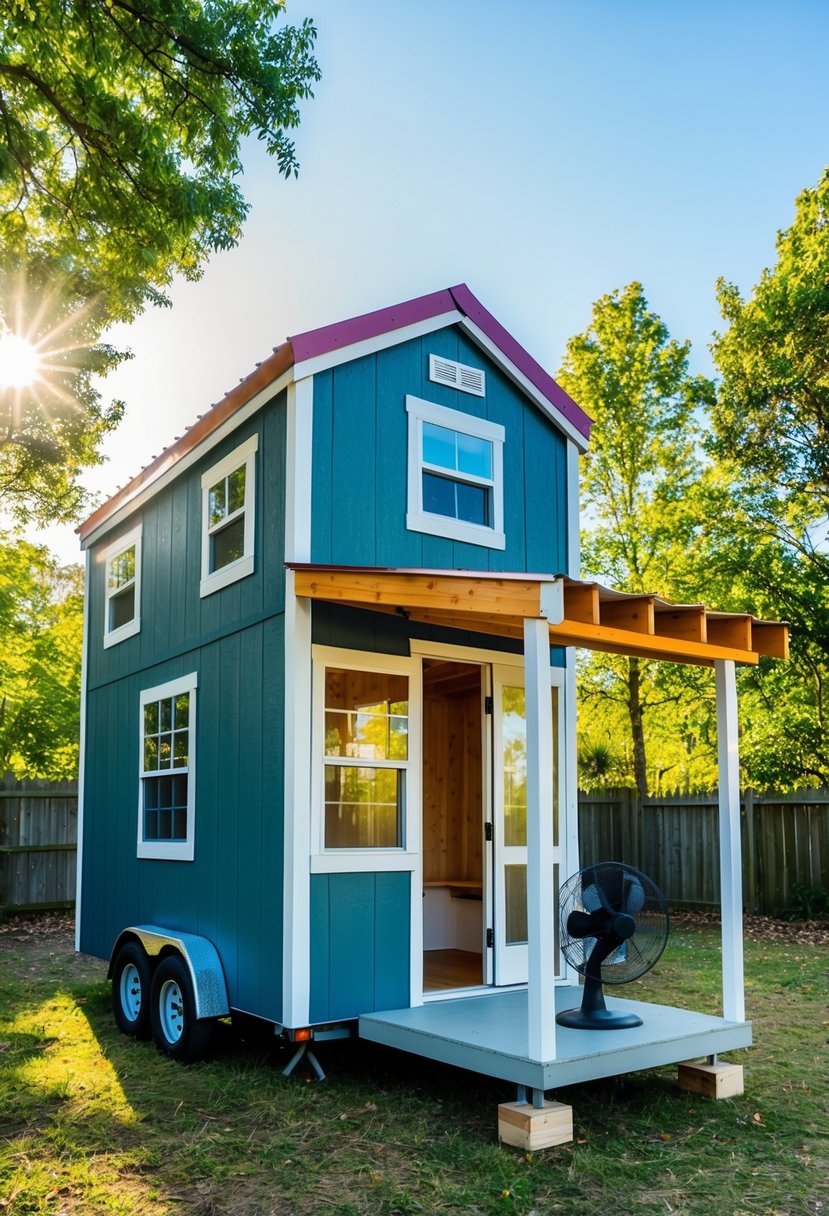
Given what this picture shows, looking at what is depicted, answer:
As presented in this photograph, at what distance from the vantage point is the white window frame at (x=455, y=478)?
6.91 m

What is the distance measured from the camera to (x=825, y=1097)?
556 cm

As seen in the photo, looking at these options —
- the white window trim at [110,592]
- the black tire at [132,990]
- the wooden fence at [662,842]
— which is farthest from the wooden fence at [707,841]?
the black tire at [132,990]

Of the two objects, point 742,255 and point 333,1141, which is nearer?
point 333,1141

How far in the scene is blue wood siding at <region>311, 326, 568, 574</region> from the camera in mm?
6469

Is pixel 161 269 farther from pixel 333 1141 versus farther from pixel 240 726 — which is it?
pixel 333 1141

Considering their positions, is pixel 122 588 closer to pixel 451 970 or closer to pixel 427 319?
pixel 427 319

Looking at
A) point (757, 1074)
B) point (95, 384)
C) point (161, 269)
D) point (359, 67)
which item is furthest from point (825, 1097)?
point (95, 384)

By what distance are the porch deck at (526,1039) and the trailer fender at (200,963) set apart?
1028 mm

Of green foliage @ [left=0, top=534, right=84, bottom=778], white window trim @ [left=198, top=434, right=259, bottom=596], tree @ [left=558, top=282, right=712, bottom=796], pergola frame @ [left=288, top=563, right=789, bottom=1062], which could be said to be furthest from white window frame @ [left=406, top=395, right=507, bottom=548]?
green foliage @ [left=0, top=534, right=84, bottom=778]

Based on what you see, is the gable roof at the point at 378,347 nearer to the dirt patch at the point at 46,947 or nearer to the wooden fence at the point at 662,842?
the dirt patch at the point at 46,947

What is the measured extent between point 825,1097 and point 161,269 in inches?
337

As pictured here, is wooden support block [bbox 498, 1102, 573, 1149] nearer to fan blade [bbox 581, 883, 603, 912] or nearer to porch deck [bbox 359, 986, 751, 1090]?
porch deck [bbox 359, 986, 751, 1090]

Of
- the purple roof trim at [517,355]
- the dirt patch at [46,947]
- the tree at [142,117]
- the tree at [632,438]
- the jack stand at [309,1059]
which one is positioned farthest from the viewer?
the tree at [632,438]

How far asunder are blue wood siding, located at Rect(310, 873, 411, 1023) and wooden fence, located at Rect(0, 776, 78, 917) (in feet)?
26.0
